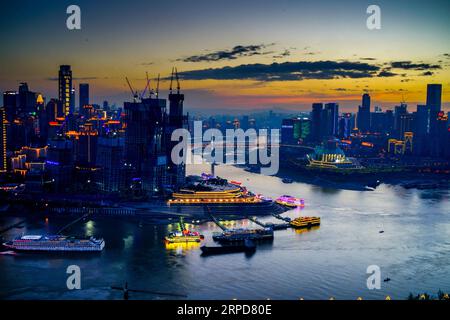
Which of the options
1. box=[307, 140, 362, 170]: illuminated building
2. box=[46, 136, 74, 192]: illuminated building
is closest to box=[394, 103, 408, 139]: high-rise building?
box=[307, 140, 362, 170]: illuminated building

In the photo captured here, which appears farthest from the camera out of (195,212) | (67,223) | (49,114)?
(49,114)

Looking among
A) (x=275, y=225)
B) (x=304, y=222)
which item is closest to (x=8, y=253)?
(x=275, y=225)

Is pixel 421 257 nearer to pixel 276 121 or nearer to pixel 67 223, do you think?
pixel 67 223

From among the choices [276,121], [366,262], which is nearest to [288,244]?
[366,262]

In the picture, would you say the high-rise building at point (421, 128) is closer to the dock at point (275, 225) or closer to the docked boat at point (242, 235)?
the dock at point (275, 225)

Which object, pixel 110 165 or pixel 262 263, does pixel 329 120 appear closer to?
pixel 110 165

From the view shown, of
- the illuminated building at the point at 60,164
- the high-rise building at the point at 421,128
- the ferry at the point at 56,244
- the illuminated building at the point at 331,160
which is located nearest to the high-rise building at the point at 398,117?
the high-rise building at the point at 421,128
